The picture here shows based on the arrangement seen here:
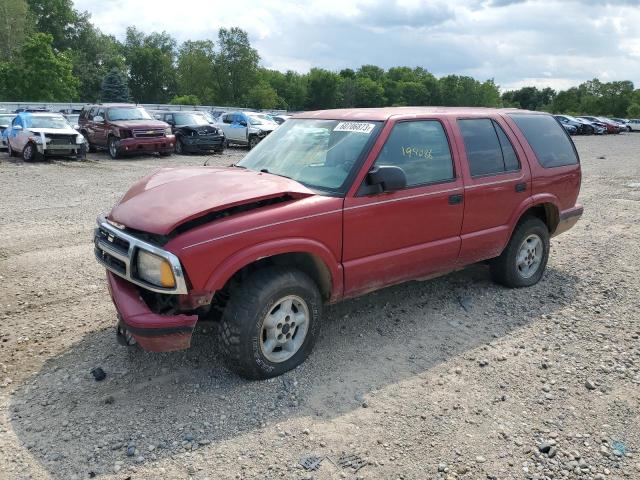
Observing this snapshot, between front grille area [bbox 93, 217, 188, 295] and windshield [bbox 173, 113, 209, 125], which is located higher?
windshield [bbox 173, 113, 209, 125]


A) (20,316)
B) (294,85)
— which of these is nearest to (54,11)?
(294,85)

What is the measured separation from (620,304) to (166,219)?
4467 millimetres

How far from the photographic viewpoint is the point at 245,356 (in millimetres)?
3537

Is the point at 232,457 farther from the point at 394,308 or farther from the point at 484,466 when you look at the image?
the point at 394,308

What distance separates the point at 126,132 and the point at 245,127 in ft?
20.7

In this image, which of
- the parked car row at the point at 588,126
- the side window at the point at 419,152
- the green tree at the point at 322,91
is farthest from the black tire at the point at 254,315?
the green tree at the point at 322,91

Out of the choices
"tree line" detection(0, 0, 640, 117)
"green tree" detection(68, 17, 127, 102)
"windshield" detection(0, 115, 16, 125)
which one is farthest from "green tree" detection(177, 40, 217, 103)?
"windshield" detection(0, 115, 16, 125)

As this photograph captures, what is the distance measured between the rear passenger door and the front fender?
1478mm

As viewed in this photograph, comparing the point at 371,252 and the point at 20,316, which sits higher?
the point at 371,252

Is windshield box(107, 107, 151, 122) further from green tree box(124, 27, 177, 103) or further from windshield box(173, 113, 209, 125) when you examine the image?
green tree box(124, 27, 177, 103)

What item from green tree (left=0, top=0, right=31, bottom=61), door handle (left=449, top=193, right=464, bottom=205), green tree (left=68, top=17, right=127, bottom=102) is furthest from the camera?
green tree (left=68, top=17, right=127, bottom=102)

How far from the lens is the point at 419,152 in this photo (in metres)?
4.48

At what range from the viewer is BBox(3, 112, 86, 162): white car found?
16391 millimetres

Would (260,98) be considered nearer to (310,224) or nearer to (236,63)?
(236,63)
